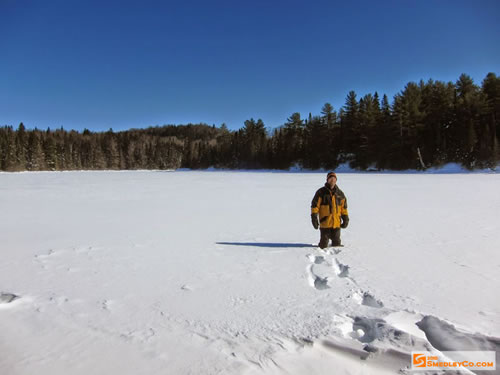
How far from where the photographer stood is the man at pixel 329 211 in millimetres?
5980

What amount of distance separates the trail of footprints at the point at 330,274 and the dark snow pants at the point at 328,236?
24cm

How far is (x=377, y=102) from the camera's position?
54.1 m

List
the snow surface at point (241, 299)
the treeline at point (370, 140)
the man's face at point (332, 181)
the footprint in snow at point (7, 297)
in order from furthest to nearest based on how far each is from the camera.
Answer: the treeline at point (370, 140) → the man's face at point (332, 181) → the footprint in snow at point (7, 297) → the snow surface at point (241, 299)

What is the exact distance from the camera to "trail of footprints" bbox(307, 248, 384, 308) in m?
3.64

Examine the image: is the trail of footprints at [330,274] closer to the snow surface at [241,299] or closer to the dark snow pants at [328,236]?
the snow surface at [241,299]

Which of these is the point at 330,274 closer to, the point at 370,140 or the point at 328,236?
the point at 328,236

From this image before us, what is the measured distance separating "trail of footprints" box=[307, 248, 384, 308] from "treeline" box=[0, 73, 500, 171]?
41.3 metres

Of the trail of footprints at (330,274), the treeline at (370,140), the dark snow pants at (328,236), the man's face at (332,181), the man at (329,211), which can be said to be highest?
the treeline at (370,140)

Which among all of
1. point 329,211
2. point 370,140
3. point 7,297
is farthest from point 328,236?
point 370,140

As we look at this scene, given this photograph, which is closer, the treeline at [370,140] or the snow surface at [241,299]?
the snow surface at [241,299]

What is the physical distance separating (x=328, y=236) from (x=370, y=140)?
4798 centimetres

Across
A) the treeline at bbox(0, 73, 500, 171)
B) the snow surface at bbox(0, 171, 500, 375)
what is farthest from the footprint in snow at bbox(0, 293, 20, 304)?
the treeline at bbox(0, 73, 500, 171)

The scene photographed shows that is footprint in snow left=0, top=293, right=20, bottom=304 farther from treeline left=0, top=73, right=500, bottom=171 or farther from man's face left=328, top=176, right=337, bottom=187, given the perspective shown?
treeline left=0, top=73, right=500, bottom=171

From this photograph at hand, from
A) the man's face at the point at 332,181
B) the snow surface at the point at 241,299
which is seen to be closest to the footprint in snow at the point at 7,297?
the snow surface at the point at 241,299
